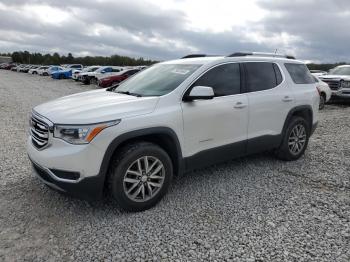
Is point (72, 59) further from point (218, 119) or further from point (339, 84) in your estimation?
point (218, 119)

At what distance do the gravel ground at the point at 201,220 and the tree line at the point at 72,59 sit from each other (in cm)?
5210

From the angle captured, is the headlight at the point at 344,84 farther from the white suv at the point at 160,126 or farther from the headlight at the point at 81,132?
the headlight at the point at 81,132

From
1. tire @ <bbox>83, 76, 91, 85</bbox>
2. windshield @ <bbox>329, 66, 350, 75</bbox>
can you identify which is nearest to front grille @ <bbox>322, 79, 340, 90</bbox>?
windshield @ <bbox>329, 66, 350, 75</bbox>

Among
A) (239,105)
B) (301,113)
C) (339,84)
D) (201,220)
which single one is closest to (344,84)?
(339,84)

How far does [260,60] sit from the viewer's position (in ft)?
16.9

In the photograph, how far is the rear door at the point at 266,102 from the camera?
189 inches

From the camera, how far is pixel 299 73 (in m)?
5.77

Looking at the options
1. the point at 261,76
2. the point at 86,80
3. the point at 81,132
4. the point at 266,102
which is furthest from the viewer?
the point at 86,80

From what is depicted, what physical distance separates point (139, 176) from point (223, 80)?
71.7 inches

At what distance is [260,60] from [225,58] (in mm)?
800

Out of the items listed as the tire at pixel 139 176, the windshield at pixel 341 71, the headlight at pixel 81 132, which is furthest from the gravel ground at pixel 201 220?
the windshield at pixel 341 71

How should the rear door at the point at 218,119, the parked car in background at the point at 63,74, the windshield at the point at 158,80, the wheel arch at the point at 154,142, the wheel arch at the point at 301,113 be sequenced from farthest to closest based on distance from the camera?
the parked car in background at the point at 63,74, the wheel arch at the point at 301,113, the windshield at the point at 158,80, the rear door at the point at 218,119, the wheel arch at the point at 154,142

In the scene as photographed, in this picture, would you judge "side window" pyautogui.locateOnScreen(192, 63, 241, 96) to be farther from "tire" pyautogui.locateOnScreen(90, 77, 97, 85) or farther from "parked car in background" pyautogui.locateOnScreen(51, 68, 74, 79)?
"parked car in background" pyautogui.locateOnScreen(51, 68, 74, 79)

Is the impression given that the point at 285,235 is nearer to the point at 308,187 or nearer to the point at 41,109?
the point at 308,187
